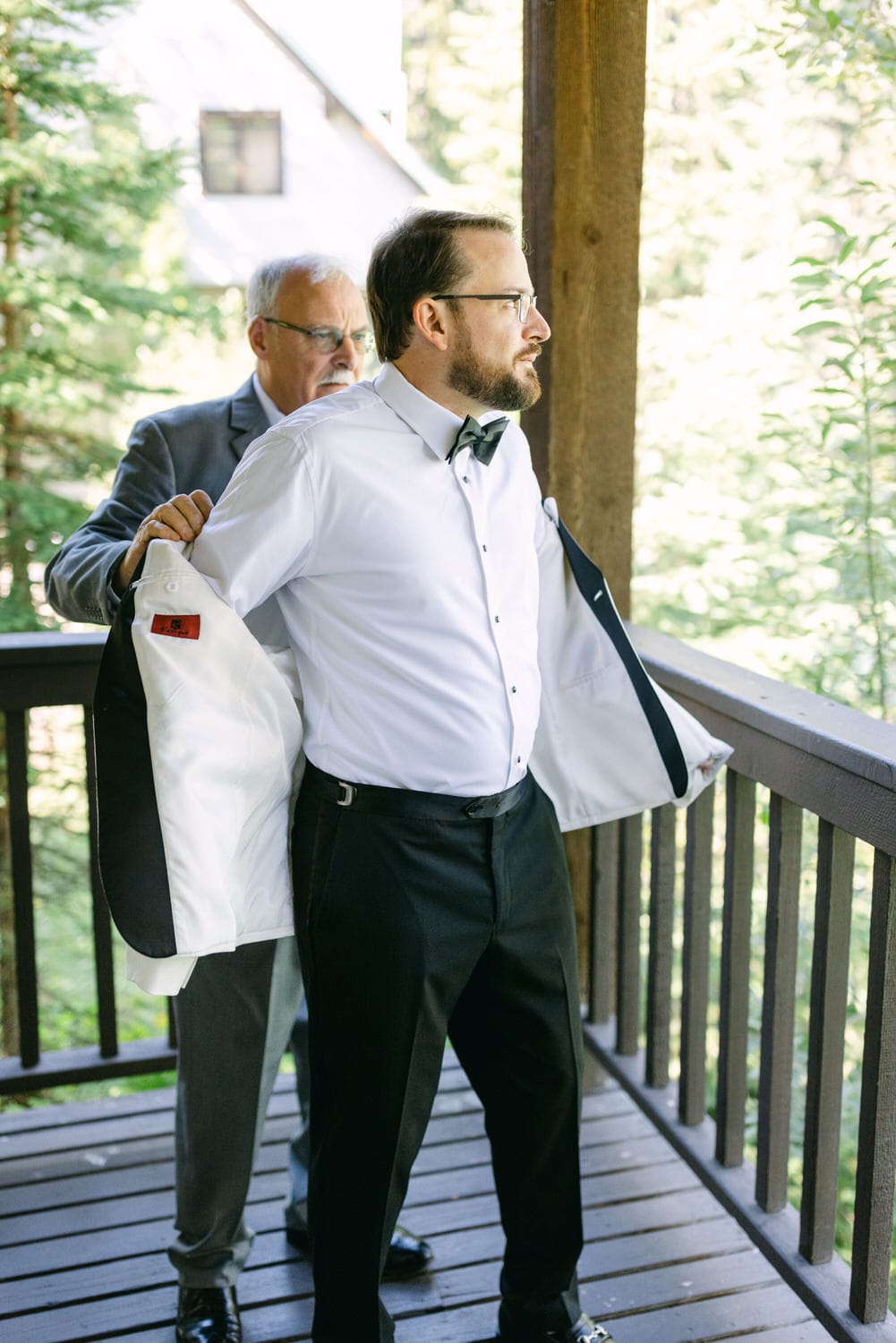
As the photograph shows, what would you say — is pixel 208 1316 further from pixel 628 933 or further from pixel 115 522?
pixel 115 522

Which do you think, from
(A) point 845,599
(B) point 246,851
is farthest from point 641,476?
(B) point 246,851

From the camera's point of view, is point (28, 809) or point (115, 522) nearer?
point (115, 522)

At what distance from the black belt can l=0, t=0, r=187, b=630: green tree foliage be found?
4223 mm

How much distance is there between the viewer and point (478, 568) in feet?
5.20

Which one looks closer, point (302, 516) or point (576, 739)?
point (302, 516)

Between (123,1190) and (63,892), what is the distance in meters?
4.11

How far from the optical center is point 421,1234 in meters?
2.12

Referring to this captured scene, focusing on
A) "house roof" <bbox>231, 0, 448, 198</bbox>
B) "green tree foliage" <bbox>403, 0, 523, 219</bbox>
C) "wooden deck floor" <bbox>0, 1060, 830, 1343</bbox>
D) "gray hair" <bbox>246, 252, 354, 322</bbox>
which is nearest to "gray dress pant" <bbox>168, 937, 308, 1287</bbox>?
"wooden deck floor" <bbox>0, 1060, 830, 1343</bbox>

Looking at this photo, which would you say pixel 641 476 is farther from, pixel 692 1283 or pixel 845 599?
pixel 692 1283

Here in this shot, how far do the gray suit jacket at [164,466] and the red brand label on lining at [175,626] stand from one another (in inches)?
14.7

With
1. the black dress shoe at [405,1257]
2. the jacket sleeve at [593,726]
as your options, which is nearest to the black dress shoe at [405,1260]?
the black dress shoe at [405,1257]

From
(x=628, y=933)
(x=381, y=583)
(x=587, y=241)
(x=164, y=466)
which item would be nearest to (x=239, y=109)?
(x=587, y=241)

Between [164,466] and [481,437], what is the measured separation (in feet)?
1.95

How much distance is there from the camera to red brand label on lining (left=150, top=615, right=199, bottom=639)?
1.48 metres
